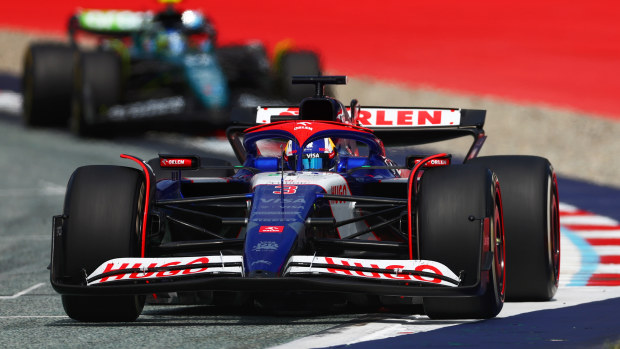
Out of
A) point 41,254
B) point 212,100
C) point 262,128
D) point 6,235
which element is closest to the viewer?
point 262,128

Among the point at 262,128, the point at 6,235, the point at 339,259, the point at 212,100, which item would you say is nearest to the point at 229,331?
the point at 339,259

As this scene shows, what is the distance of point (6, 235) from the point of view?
Result: 48.1ft

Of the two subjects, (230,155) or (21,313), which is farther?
(230,155)

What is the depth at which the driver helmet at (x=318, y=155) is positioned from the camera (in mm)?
9539

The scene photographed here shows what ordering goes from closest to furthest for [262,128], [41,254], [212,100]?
[262,128] → [41,254] → [212,100]

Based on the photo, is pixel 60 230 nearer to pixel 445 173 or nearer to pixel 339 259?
pixel 339 259

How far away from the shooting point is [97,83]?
2058 centimetres

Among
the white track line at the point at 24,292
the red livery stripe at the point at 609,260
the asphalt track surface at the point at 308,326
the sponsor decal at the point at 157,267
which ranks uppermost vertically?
the sponsor decal at the point at 157,267

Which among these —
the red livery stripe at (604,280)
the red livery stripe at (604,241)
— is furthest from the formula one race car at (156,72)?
the red livery stripe at (604,280)

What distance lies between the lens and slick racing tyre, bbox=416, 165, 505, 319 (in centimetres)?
802

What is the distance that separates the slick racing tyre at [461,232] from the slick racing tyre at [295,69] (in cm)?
1345

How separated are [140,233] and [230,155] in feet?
40.7

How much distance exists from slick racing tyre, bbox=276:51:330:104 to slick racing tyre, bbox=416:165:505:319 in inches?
530

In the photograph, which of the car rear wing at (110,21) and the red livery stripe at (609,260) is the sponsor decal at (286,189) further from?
the car rear wing at (110,21)
